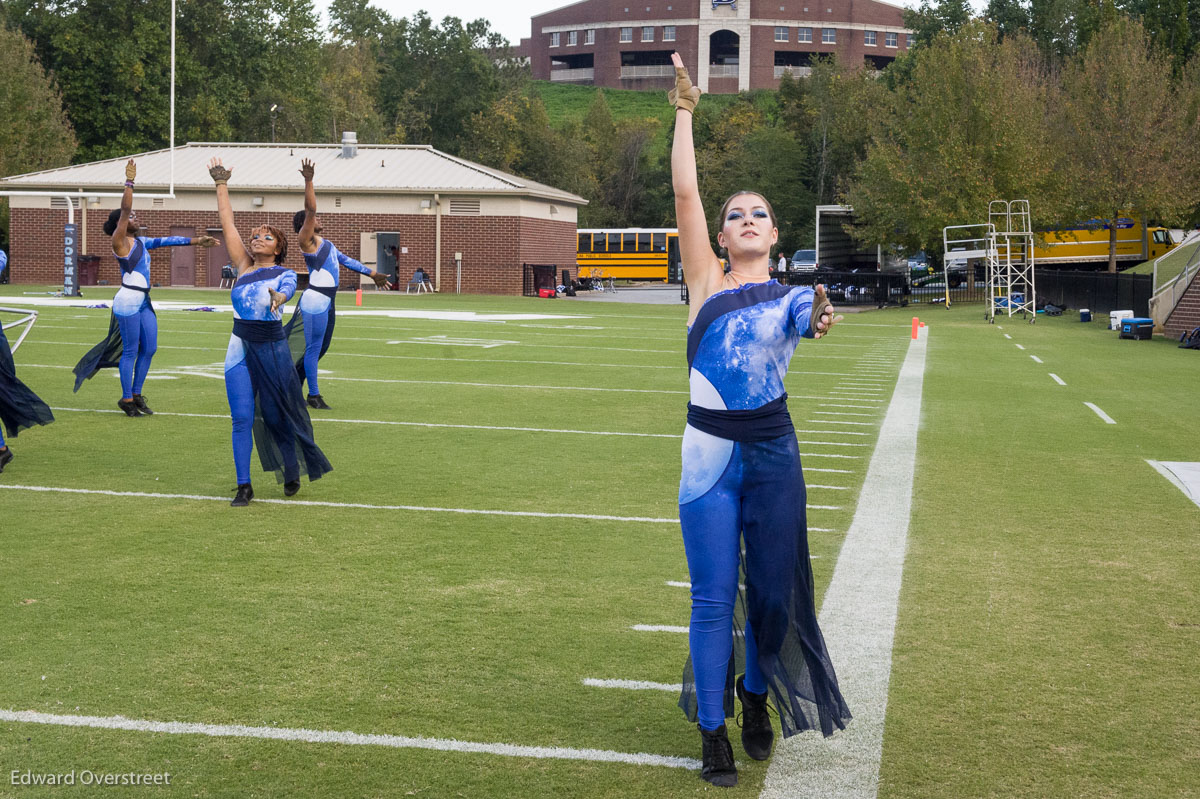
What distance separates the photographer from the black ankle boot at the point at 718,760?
4.08 meters

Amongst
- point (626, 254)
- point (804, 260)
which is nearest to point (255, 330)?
point (804, 260)

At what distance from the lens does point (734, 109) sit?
84500 mm

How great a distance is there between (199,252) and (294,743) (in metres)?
46.4

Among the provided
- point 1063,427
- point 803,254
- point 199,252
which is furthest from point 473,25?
point 1063,427

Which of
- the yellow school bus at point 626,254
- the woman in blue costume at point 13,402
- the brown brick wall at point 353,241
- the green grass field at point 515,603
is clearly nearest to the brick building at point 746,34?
the yellow school bus at point 626,254

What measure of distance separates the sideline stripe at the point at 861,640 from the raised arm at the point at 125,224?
6.99 m

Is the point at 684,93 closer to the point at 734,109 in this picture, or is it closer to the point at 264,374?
the point at 264,374

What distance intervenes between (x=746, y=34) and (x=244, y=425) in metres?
113

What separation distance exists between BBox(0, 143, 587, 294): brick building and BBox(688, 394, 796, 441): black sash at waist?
4330cm

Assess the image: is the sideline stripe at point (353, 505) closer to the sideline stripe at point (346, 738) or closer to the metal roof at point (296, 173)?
the sideline stripe at point (346, 738)

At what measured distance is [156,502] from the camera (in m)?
8.55

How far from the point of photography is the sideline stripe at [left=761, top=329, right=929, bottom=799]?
4.16m

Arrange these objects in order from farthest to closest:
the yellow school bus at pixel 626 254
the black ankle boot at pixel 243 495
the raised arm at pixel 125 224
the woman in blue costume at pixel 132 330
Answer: the yellow school bus at pixel 626 254 < the woman in blue costume at pixel 132 330 < the raised arm at pixel 125 224 < the black ankle boot at pixel 243 495

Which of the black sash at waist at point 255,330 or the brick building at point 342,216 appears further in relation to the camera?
the brick building at point 342,216
